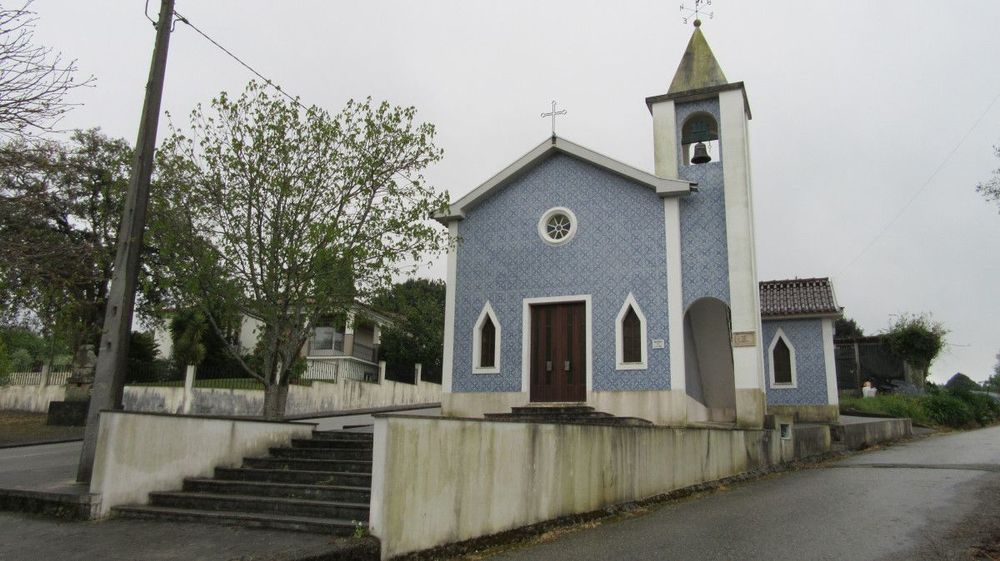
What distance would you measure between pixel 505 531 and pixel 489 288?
8.81 meters

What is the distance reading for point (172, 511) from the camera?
823 centimetres

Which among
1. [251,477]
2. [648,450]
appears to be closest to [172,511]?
[251,477]

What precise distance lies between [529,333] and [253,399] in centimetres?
1146

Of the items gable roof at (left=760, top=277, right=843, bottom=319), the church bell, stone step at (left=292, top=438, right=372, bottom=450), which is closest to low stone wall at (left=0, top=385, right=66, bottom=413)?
stone step at (left=292, top=438, right=372, bottom=450)

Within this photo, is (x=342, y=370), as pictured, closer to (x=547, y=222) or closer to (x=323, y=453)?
(x=547, y=222)

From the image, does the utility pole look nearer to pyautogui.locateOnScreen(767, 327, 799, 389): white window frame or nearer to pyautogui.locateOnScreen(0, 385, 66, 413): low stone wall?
pyautogui.locateOnScreen(767, 327, 799, 389): white window frame

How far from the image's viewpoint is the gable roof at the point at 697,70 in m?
16.2

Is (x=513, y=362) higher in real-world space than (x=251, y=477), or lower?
higher

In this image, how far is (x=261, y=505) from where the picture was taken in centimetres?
816

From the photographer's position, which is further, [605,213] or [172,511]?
[605,213]

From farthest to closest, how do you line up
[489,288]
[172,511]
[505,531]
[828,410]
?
[828,410]
[489,288]
[172,511]
[505,531]

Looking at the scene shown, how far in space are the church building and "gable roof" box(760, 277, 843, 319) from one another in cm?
614

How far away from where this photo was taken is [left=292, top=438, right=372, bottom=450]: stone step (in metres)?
10.6

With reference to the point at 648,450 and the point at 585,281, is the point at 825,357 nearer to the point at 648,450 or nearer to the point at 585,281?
the point at 585,281
